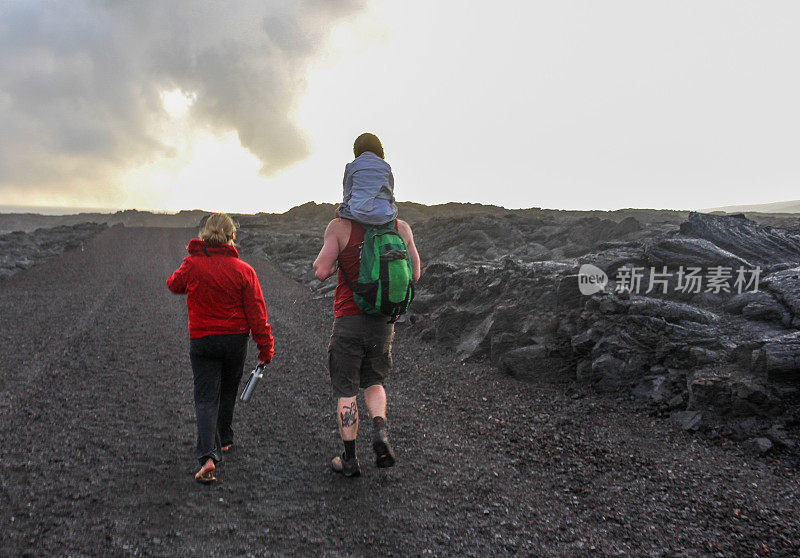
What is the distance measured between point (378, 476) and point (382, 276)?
1968 millimetres

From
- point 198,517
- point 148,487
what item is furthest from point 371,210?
point 148,487

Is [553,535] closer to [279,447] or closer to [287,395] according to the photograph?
[279,447]

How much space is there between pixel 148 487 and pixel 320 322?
7.45m

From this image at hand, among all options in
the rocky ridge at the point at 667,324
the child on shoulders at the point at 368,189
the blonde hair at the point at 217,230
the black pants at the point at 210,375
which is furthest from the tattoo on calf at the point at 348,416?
the rocky ridge at the point at 667,324

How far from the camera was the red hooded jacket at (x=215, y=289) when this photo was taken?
380 centimetres

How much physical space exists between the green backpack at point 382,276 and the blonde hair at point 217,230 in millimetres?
1150

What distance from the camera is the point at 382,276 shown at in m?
3.61

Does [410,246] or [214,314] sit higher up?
[410,246]

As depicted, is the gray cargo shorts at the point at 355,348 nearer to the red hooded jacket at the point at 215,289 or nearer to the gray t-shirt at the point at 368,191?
the red hooded jacket at the point at 215,289

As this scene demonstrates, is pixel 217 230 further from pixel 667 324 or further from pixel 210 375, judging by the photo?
pixel 667 324

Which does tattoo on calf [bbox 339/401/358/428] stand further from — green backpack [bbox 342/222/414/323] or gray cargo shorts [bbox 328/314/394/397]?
green backpack [bbox 342/222/414/323]

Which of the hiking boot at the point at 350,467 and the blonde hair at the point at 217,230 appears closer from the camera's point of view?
the blonde hair at the point at 217,230

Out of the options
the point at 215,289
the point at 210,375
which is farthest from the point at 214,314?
the point at 210,375

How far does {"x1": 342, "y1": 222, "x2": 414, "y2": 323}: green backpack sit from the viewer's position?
142 inches
